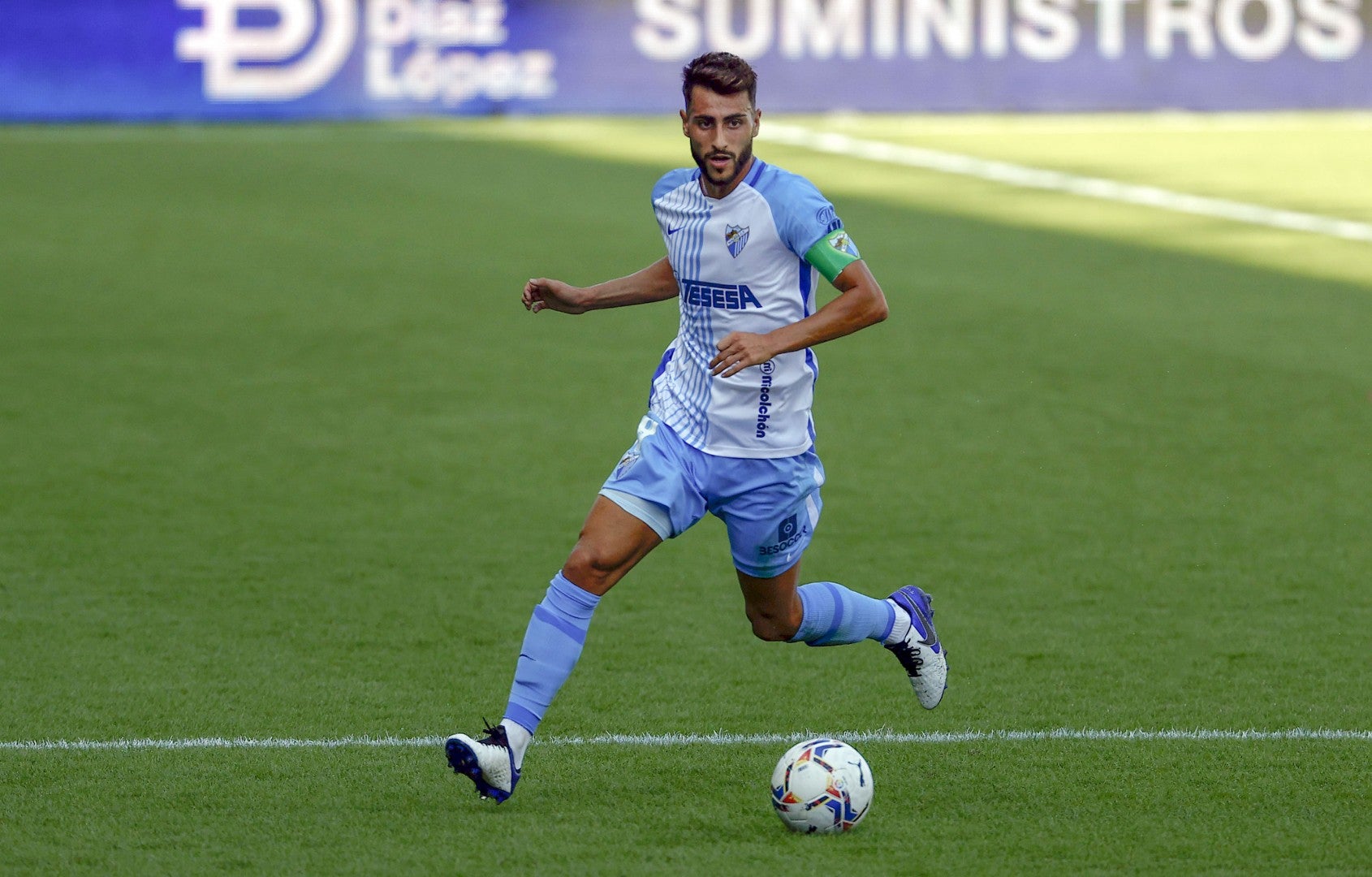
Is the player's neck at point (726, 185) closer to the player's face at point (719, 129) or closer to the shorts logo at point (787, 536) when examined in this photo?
the player's face at point (719, 129)

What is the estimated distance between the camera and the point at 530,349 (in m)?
12.0

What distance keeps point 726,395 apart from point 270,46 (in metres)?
18.7

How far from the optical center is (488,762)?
478 centimetres

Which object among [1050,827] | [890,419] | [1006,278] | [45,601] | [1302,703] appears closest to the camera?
[1050,827]

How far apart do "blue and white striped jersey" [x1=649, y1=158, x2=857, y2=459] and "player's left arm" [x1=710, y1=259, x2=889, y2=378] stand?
4.8 inches

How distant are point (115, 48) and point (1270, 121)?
1330cm

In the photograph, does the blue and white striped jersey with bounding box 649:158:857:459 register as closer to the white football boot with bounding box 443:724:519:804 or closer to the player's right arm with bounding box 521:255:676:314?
the player's right arm with bounding box 521:255:676:314

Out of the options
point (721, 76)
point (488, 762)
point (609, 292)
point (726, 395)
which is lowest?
point (488, 762)

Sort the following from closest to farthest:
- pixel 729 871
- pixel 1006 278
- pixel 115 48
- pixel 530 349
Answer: pixel 729 871, pixel 530 349, pixel 1006 278, pixel 115 48

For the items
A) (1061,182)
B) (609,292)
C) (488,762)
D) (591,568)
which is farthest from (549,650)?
(1061,182)

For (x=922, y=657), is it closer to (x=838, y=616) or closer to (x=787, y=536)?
(x=838, y=616)

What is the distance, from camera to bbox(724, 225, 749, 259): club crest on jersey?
5.14 metres

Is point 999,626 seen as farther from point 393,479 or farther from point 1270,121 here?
point 1270,121

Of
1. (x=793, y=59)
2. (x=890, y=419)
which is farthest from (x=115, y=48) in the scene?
(x=890, y=419)
